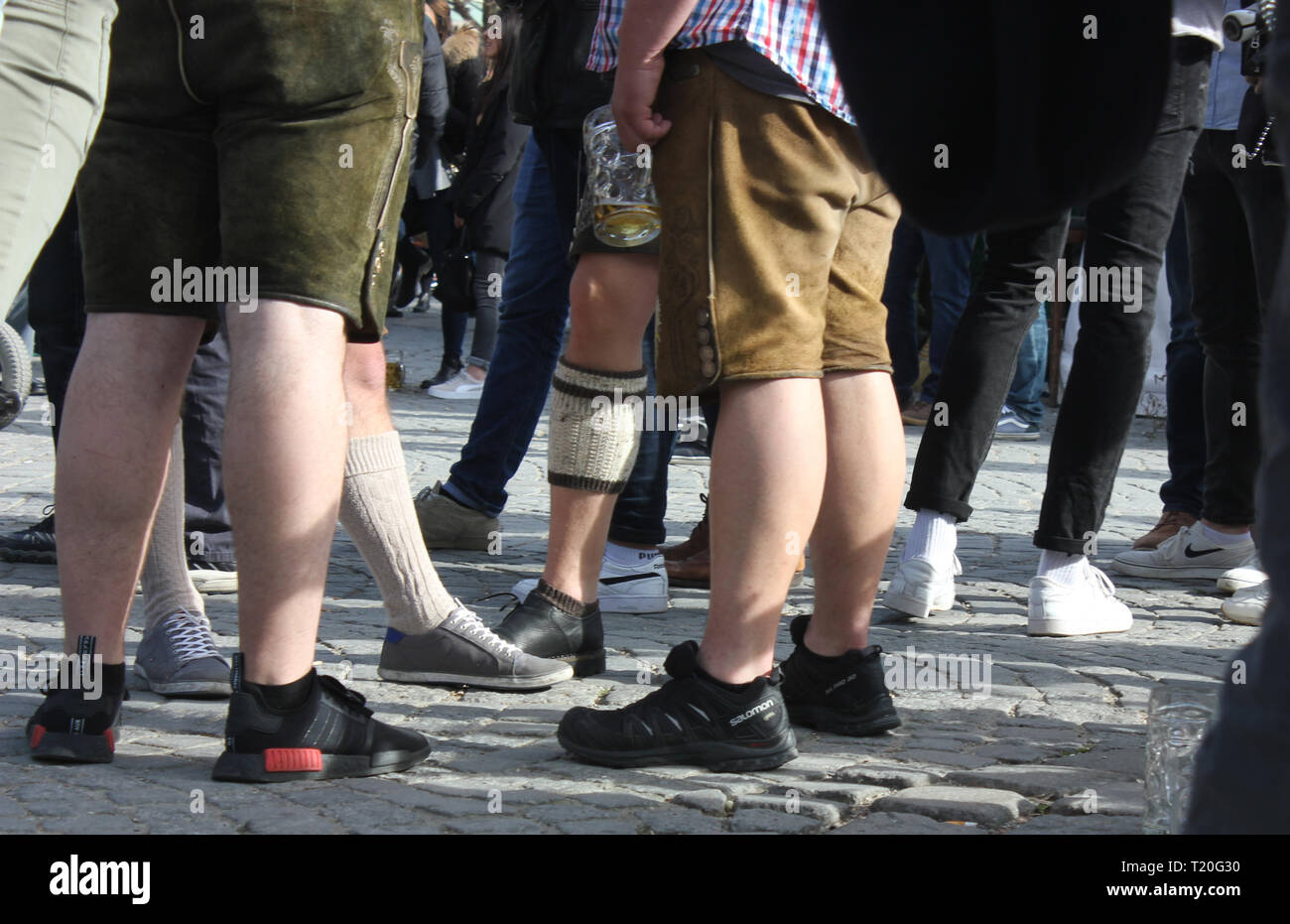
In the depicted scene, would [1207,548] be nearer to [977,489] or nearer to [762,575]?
[977,489]

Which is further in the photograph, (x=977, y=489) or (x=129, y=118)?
(x=977, y=489)

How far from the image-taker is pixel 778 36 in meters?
2.42

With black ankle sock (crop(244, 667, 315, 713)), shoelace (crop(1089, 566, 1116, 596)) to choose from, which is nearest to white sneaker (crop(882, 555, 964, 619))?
shoelace (crop(1089, 566, 1116, 596))

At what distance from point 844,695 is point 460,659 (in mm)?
770

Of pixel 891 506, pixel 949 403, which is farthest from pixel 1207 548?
pixel 891 506

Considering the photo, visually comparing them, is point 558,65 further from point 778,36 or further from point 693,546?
point 693,546

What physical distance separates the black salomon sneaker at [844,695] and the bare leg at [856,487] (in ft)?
0.33

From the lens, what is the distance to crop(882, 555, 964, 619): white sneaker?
3816 mm

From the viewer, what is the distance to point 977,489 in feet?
20.9

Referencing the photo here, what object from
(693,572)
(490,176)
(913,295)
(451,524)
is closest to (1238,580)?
(693,572)

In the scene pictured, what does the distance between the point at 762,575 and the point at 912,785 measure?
0.42 meters

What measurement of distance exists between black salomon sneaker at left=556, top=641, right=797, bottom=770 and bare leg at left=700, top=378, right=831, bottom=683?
0.09m

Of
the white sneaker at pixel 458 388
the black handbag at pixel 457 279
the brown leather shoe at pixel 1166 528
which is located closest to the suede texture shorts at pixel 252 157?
the brown leather shoe at pixel 1166 528

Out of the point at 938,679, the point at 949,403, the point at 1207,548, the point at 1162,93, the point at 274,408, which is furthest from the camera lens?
the point at 1207,548
